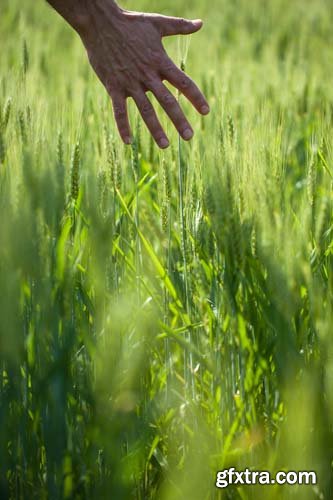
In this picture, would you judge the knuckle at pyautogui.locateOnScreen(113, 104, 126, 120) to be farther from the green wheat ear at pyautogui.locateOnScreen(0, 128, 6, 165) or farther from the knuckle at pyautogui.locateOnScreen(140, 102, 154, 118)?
the green wheat ear at pyautogui.locateOnScreen(0, 128, 6, 165)

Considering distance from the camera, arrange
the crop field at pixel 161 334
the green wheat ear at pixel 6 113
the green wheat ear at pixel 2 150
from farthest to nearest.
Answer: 1. the green wheat ear at pixel 6 113
2. the green wheat ear at pixel 2 150
3. the crop field at pixel 161 334

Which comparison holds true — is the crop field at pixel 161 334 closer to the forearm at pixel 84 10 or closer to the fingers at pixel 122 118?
the fingers at pixel 122 118

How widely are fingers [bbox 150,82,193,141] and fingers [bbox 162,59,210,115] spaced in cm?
2

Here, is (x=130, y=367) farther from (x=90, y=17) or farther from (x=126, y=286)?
(x=90, y=17)

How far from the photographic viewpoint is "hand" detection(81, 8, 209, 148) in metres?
1.23

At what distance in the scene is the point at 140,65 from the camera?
1.25 metres

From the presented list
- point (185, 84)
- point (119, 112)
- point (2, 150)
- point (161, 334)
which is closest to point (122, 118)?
point (119, 112)

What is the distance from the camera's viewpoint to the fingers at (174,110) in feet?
3.97

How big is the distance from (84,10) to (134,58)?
0.13 m

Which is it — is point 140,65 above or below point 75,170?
above

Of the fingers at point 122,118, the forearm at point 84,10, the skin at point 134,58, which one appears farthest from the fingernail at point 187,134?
A: the forearm at point 84,10

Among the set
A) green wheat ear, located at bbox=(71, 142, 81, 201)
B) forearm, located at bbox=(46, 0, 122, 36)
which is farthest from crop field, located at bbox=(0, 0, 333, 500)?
forearm, located at bbox=(46, 0, 122, 36)

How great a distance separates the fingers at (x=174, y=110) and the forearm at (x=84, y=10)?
0.50 ft

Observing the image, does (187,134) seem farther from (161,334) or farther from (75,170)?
(161,334)
